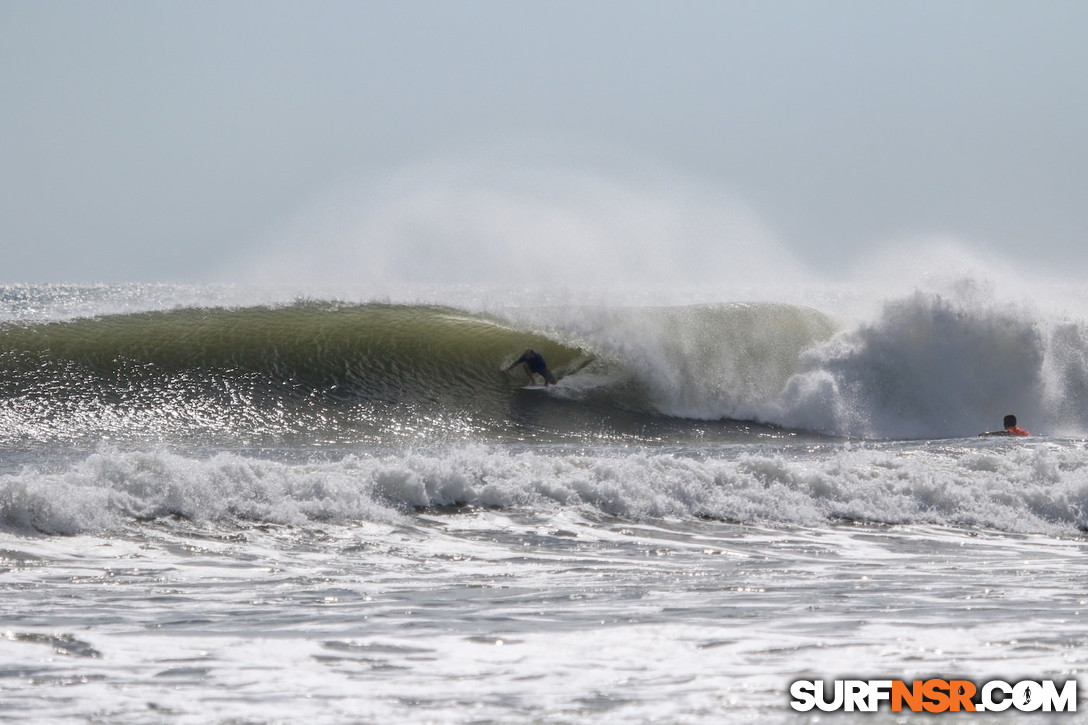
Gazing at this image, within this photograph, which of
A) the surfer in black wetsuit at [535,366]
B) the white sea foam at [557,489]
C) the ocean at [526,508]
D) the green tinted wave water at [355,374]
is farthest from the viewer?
the surfer in black wetsuit at [535,366]

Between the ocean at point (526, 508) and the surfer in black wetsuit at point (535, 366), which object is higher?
the surfer in black wetsuit at point (535, 366)

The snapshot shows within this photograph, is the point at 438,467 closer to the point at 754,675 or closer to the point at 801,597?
the point at 801,597

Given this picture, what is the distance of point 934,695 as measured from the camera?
3367 mm

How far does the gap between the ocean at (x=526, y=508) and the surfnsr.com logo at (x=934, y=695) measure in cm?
7

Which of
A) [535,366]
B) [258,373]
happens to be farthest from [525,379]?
[258,373]

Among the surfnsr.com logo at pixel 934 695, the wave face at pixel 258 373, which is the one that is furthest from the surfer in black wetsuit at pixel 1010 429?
the surfnsr.com logo at pixel 934 695

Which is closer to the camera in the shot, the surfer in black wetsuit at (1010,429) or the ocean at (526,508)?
the ocean at (526,508)

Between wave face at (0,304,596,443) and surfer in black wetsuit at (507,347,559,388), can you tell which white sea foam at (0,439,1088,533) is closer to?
wave face at (0,304,596,443)

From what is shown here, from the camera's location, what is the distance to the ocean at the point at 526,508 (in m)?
3.71

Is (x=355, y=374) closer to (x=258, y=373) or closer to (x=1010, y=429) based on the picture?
(x=258, y=373)

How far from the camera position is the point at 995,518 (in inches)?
337

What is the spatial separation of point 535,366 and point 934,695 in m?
12.4

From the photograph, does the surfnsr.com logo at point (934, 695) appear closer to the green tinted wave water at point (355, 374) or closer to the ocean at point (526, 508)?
the ocean at point (526, 508)

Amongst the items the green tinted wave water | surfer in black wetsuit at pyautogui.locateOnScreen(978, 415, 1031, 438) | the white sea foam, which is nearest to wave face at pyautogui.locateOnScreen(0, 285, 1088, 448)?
the green tinted wave water
